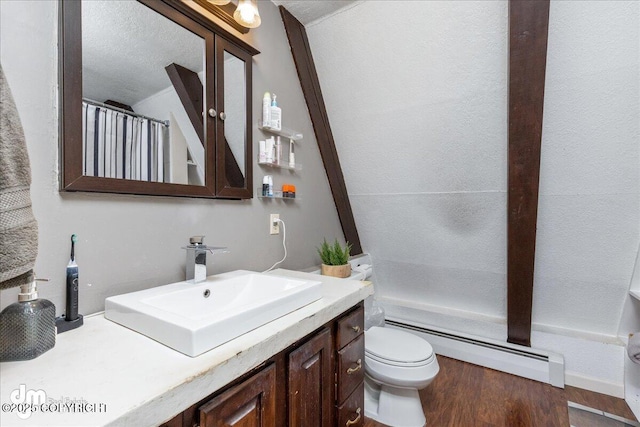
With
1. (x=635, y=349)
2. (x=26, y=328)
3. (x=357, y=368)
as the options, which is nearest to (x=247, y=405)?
(x=26, y=328)

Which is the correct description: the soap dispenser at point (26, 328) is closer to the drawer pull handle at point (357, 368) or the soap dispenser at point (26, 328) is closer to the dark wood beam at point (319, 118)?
the drawer pull handle at point (357, 368)

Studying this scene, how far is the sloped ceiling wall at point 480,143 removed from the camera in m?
1.38

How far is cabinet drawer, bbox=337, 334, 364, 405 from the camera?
1.18m

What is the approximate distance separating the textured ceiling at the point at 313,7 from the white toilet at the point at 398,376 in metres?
1.91

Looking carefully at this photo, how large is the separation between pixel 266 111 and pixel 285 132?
Result: 7.0 inches

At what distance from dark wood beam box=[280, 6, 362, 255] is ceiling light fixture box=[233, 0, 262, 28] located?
445mm

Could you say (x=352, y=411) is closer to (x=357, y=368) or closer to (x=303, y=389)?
(x=357, y=368)

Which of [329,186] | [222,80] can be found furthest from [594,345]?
[222,80]

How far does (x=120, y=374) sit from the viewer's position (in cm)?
61

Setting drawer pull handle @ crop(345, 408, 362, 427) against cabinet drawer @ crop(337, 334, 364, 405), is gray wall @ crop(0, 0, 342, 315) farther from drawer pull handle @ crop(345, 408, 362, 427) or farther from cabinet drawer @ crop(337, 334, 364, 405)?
drawer pull handle @ crop(345, 408, 362, 427)

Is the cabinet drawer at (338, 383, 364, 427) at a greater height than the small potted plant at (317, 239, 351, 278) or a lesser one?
lesser

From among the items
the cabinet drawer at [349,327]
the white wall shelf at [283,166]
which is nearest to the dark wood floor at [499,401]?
the cabinet drawer at [349,327]

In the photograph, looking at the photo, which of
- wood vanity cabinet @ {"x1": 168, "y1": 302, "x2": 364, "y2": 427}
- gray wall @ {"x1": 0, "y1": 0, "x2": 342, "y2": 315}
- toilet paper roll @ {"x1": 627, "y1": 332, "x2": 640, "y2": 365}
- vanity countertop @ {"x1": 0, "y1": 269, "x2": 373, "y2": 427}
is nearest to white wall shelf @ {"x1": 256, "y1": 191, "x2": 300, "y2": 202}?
gray wall @ {"x1": 0, "y1": 0, "x2": 342, "y2": 315}

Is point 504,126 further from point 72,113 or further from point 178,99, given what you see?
point 72,113
